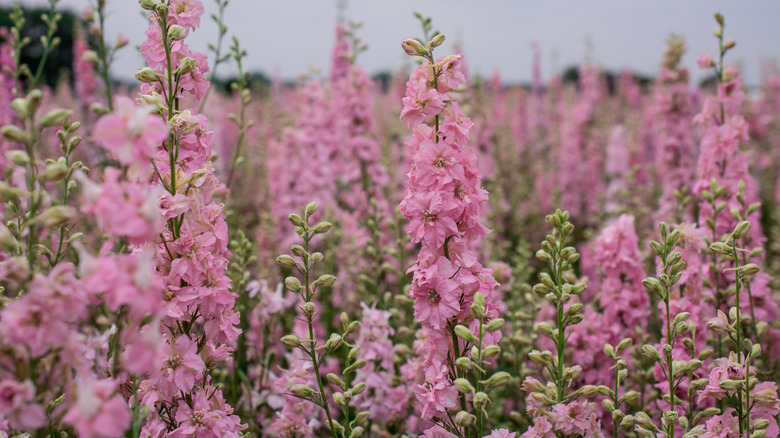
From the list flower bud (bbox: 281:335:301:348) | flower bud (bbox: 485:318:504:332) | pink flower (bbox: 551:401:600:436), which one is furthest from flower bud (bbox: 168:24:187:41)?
pink flower (bbox: 551:401:600:436)

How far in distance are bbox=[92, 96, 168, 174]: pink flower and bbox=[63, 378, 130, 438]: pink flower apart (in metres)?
0.43

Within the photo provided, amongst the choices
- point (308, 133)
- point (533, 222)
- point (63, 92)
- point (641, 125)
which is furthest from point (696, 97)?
point (63, 92)

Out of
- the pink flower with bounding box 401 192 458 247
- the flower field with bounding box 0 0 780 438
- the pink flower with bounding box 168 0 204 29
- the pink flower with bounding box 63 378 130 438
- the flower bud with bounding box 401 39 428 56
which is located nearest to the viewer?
the pink flower with bounding box 63 378 130 438

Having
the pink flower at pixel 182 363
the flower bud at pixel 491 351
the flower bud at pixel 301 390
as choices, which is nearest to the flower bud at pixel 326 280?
the flower bud at pixel 301 390

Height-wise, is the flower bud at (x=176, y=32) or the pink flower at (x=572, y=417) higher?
the flower bud at (x=176, y=32)

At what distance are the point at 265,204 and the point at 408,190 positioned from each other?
545cm

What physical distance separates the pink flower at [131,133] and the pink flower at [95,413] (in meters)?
0.43

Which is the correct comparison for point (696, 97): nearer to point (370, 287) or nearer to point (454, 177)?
point (370, 287)

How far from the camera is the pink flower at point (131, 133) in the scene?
108 cm

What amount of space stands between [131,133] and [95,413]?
55 cm

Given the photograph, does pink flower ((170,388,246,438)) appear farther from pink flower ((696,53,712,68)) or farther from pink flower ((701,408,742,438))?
pink flower ((696,53,712,68))

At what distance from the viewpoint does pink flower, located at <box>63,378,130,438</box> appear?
0.96 meters

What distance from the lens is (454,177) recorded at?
1653 mm

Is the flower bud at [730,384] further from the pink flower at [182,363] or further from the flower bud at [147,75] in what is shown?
the flower bud at [147,75]
